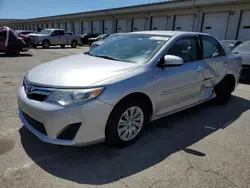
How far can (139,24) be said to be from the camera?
24.9 metres

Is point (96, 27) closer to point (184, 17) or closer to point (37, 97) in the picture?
point (184, 17)

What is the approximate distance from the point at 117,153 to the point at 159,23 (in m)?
21.2

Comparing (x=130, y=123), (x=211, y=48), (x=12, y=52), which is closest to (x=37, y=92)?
(x=130, y=123)

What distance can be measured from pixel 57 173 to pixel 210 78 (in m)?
3.32

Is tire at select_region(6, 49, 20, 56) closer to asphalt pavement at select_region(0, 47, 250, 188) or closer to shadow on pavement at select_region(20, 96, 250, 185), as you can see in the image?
asphalt pavement at select_region(0, 47, 250, 188)

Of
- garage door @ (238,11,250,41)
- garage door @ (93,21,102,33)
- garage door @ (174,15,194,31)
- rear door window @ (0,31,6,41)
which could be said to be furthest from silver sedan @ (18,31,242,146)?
garage door @ (93,21,102,33)

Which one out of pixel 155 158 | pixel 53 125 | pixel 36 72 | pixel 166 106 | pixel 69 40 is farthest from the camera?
pixel 69 40

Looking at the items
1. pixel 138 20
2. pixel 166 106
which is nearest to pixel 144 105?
pixel 166 106

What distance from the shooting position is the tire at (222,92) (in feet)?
16.1

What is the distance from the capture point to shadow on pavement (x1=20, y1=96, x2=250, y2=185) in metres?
2.53

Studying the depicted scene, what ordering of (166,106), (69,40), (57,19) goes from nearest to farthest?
(166,106) < (69,40) < (57,19)

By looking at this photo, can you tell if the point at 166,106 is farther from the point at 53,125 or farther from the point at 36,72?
the point at 36,72

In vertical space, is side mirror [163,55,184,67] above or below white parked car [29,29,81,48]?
above

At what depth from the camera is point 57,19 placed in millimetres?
43656
